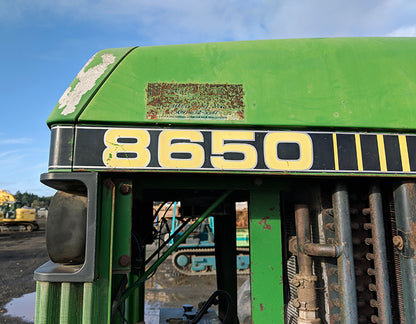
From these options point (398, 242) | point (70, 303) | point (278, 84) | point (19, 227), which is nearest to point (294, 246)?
point (398, 242)

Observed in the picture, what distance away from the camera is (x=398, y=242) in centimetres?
161

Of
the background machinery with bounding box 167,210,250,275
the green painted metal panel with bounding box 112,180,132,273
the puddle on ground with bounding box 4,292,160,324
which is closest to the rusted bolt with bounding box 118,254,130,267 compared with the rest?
the green painted metal panel with bounding box 112,180,132,273

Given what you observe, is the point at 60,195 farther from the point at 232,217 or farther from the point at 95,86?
the point at 232,217

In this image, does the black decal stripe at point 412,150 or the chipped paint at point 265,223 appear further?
the chipped paint at point 265,223

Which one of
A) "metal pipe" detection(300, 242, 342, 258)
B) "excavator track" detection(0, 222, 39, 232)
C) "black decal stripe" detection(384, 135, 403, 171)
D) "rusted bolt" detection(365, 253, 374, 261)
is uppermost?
"black decal stripe" detection(384, 135, 403, 171)

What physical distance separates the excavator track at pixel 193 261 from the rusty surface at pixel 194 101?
29.6ft

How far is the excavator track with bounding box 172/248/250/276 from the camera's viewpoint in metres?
10.0

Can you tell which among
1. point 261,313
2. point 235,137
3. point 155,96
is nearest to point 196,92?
point 155,96

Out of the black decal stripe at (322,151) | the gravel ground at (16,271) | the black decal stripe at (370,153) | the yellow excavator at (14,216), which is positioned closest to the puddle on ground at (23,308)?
the gravel ground at (16,271)

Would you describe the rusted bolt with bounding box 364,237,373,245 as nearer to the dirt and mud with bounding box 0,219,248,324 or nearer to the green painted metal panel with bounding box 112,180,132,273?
the green painted metal panel with bounding box 112,180,132,273

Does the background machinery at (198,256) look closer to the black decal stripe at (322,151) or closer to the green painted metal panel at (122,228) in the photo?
the green painted metal panel at (122,228)

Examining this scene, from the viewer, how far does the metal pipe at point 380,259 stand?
156 cm

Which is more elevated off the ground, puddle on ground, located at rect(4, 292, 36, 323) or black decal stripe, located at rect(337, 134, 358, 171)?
black decal stripe, located at rect(337, 134, 358, 171)

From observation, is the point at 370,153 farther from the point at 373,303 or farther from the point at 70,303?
the point at 70,303
